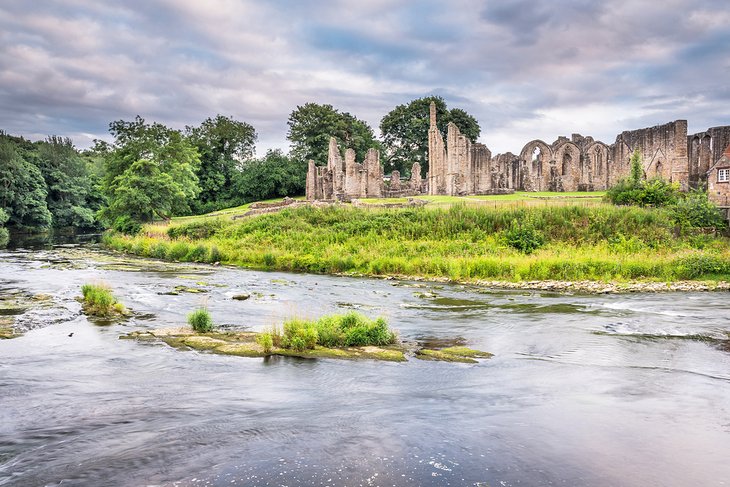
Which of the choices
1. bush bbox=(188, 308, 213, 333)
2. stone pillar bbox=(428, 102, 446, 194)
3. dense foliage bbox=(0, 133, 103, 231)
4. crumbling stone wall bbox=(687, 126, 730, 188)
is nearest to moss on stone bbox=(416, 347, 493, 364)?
bush bbox=(188, 308, 213, 333)

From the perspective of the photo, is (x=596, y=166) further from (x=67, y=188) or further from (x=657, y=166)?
(x=67, y=188)

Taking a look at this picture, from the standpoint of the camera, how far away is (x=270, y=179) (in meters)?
76.1

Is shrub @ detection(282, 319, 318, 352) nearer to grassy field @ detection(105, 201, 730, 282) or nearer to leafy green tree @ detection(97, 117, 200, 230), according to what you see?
grassy field @ detection(105, 201, 730, 282)

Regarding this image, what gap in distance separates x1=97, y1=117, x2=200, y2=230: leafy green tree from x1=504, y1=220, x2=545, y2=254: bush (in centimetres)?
3359

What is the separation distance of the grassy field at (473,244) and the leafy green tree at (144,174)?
1020 centimetres

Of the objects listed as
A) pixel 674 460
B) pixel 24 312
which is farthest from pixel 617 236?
pixel 24 312

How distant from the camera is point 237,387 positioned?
1146 cm

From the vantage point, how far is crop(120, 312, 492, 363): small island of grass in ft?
45.5

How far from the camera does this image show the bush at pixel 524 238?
32.3 meters

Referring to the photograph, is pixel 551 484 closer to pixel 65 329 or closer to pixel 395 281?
pixel 65 329

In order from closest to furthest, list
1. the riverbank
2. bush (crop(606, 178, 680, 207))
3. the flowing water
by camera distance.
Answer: the flowing water < the riverbank < bush (crop(606, 178, 680, 207))

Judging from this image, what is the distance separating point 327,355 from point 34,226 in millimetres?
64680

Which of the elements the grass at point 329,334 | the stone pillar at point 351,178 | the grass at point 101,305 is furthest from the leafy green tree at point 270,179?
the grass at point 329,334

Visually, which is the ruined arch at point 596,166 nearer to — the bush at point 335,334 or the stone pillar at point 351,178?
the stone pillar at point 351,178
